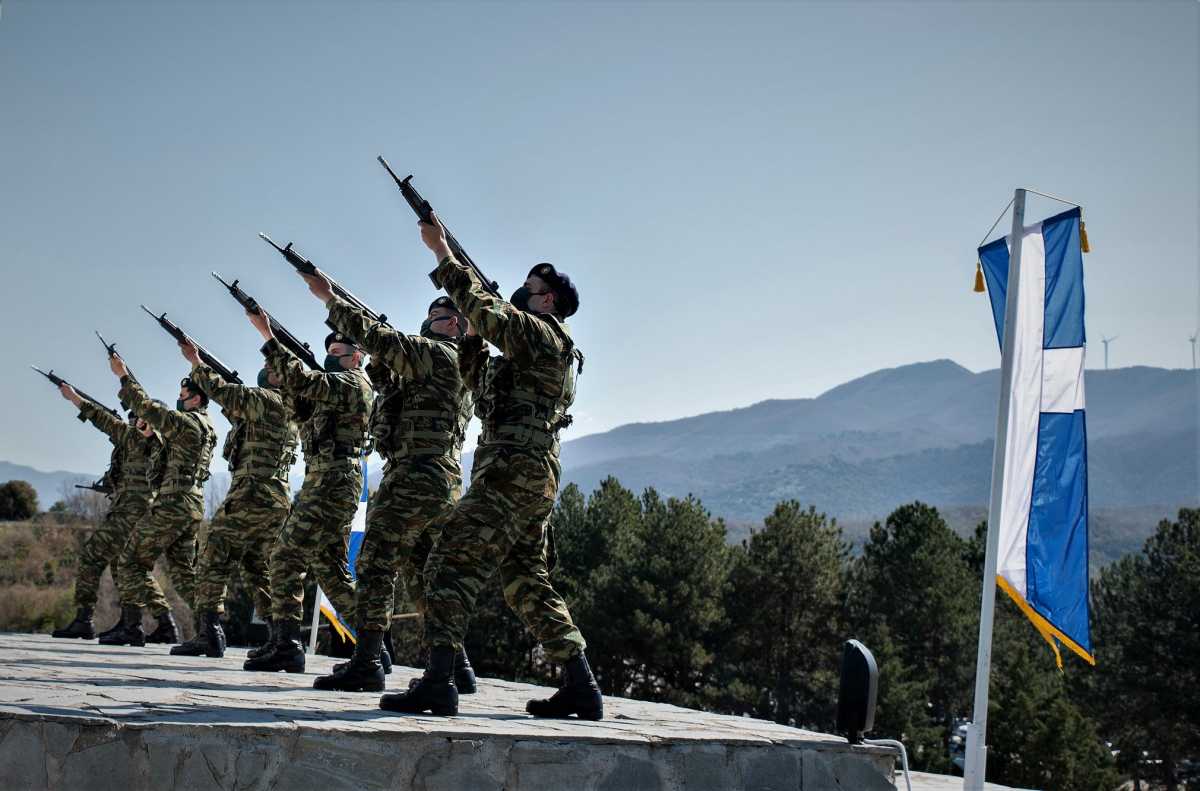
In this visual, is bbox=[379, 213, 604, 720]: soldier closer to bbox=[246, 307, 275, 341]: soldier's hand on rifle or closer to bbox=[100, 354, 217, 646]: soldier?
bbox=[246, 307, 275, 341]: soldier's hand on rifle

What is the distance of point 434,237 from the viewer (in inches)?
247

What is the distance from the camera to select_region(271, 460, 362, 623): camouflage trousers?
8.14 m

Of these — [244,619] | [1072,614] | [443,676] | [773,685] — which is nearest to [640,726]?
[443,676]

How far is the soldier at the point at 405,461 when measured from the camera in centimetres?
696

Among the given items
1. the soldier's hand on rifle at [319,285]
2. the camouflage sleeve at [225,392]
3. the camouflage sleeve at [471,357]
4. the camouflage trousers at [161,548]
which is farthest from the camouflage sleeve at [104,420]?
the camouflage sleeve at [471,357]

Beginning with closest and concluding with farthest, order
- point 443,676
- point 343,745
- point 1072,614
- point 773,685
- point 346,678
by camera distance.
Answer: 1. point 343,745
2. point 443,676
3. point 346,678
4. point 1072,614
5. point 773,685

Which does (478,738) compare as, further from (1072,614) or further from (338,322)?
(1072,614)

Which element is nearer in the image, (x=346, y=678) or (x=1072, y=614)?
(x=346, y=678)

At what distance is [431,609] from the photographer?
18.9ft

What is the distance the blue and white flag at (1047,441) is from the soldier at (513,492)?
14.9 feet

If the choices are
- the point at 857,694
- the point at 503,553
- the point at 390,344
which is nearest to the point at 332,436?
the point at 390,344

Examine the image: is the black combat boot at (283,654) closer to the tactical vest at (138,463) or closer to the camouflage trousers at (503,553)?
the camouflage trousers at (503,553)

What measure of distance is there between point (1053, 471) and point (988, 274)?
6.41 feet

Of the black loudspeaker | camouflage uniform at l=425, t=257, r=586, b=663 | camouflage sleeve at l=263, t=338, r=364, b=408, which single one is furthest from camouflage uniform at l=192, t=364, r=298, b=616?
the black loudspeaker
